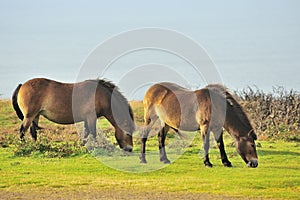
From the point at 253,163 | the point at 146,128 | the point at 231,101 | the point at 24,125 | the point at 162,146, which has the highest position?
the point at 231,101

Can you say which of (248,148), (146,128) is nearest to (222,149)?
(248,148)

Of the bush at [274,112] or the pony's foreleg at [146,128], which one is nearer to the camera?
the pony's foreleg at [146,128]

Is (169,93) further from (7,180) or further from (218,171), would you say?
(7,180)

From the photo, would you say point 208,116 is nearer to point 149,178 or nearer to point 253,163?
point 253,163

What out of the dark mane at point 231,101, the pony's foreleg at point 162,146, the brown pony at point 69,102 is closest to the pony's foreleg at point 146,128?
the pony's foreleg at point 162,146

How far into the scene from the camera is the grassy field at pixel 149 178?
1073cm

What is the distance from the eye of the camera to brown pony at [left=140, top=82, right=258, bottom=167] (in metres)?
13.9

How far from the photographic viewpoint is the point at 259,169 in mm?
13422

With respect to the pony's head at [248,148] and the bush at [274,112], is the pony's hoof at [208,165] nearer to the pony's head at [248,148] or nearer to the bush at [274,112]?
the pony's head at [248,148]

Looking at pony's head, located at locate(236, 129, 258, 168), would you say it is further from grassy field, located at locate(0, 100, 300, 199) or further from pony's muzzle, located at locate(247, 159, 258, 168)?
grassy field, located at locate(0, 100, 300, 199)

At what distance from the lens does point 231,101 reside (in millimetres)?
14141

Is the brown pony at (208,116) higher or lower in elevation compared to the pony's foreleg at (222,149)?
higher

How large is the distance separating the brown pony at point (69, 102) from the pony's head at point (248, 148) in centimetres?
392

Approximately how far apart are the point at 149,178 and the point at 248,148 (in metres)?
2.75
